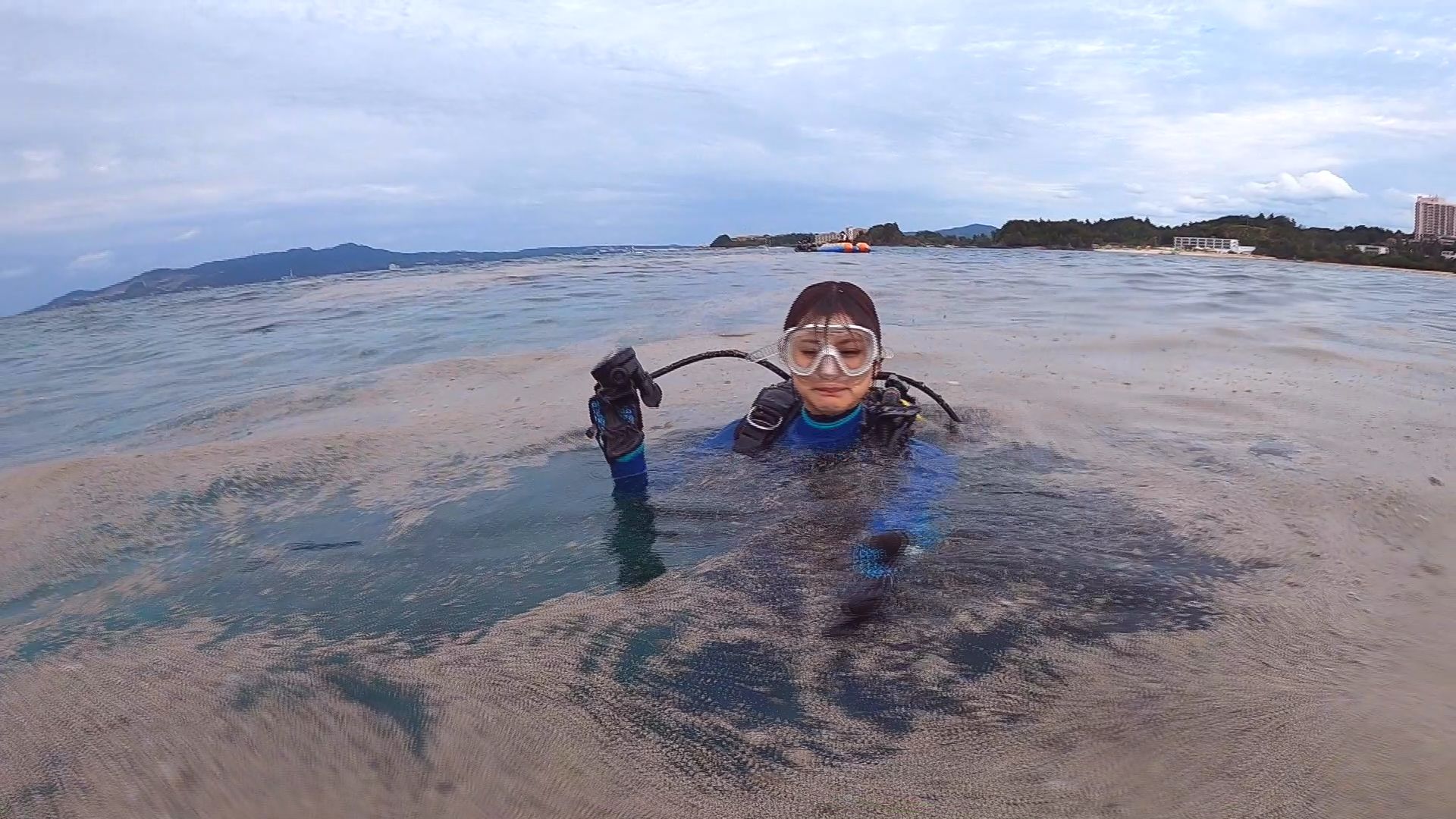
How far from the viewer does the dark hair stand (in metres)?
3.69

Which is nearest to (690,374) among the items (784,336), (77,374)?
(784,336)

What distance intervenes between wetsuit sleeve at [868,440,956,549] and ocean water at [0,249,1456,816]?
0.31 feet

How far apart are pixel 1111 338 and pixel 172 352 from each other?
10899 mm

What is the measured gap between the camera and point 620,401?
132 inches

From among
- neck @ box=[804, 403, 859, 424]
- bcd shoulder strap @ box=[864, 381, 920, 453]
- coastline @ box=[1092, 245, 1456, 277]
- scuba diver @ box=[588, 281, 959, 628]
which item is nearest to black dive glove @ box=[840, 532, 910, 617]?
scuba diver @ box=[588, 281, 959, 628]

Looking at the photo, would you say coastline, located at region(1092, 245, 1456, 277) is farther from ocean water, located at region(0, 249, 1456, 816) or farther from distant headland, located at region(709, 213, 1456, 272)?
ocean water, located at region(0, 249, 1456, 816)

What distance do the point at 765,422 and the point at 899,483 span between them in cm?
84

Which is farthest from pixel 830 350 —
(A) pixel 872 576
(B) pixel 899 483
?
(A) pixel 872 576

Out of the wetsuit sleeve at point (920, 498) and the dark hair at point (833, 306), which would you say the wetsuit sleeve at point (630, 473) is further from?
the wetsuit sleeve at point (920, 498)

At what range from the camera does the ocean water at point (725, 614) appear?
1578mm

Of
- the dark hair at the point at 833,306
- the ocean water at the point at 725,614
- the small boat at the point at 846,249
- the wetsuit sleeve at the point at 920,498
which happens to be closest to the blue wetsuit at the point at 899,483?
the wetsuit sleeve at the point at 920,498

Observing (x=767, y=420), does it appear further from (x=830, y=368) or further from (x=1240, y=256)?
(x=1240, y=256)

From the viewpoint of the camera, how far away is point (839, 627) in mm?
2137

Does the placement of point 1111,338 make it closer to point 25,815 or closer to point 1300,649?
point 1300,649
